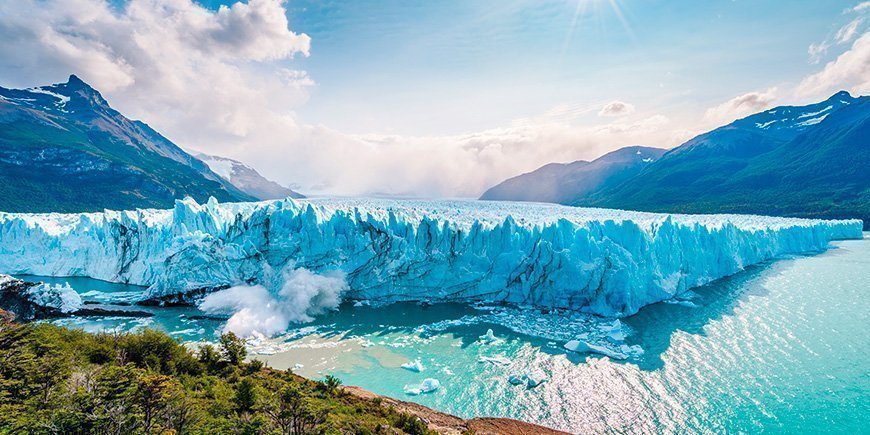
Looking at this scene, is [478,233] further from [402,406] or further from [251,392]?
[251,392]

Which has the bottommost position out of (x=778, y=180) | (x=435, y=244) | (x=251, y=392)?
(x=251, y=392)

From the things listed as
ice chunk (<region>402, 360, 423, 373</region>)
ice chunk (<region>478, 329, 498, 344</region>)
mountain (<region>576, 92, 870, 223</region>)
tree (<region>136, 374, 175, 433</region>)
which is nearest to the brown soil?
ice chunk (<region>402, 360, 423, 373</region>)

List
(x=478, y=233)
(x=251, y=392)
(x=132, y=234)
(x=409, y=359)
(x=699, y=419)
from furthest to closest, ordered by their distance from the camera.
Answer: (x=132, y=234) → (x=478, y=233) → (x=409, y=359) → (x=699, y=419) → (x=251, y=392)

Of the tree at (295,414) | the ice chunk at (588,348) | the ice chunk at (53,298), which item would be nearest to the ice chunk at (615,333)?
the ice chunk at (588,348)

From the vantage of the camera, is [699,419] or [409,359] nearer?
[699,419]

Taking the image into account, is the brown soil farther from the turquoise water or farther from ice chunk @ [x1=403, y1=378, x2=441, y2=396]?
ice chunk @ [x1=403, y1=378, x2=441, y2=396]

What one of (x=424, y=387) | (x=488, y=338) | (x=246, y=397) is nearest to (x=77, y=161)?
(x=246, y=397)

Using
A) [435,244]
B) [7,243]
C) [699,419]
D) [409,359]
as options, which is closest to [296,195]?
[7,243]

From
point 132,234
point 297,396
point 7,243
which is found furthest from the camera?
point 7,243
